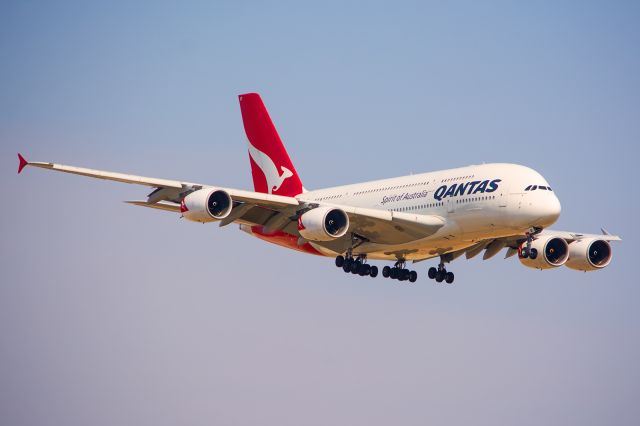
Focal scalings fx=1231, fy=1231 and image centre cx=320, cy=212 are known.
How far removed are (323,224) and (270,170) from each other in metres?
14.0

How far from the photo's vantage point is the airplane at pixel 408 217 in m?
55.2

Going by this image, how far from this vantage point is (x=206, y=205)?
54.8m

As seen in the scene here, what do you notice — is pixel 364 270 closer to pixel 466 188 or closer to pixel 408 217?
pixel 408 217

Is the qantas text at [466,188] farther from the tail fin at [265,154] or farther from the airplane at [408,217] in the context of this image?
the tail fin at [265,154]

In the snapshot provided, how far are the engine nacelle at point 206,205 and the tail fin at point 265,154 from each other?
1227 cm

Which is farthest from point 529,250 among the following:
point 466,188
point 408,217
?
point 408,217

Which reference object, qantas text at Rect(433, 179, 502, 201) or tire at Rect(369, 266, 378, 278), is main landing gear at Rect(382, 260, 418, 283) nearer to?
tire at Rect(369, 266, 378, 278)

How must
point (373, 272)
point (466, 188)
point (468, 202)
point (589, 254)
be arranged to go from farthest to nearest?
1. point (589, 254)
2. point (373, 272)
3. point (466, 188)
4. point (468, 202)

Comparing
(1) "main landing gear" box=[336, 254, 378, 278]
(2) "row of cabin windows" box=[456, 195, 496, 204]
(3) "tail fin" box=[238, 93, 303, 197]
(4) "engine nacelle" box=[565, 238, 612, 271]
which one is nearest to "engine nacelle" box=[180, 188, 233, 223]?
(1) "main landing gear" box=[336, 254, 378, 278]

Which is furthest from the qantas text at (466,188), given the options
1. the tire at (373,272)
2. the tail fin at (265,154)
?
the tail fin at (265,154)

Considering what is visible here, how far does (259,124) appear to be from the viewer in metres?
71.3

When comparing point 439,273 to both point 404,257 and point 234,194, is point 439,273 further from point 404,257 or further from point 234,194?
point 234,194

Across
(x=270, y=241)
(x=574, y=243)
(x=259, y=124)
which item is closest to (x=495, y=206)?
(x=574, y=243)

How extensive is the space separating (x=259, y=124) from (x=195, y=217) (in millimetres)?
17254
